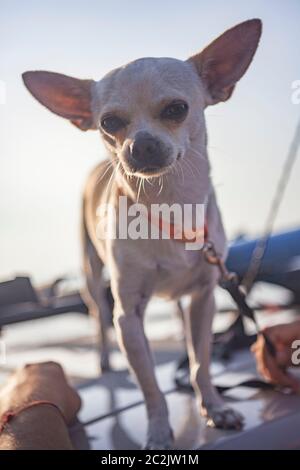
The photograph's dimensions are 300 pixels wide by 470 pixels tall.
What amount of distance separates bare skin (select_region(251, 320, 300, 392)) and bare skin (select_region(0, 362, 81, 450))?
54 centimetres

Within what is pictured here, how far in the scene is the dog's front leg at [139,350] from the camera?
4.89ft

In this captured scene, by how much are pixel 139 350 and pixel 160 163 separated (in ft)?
1.65

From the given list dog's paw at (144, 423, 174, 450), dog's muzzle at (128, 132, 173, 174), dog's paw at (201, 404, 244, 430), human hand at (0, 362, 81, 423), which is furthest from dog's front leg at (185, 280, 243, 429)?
dog's muzzle at (128, 132, 173, 174)

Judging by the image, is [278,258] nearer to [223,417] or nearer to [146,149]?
[223,417]

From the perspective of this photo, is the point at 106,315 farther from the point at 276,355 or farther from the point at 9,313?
the point at 276,355

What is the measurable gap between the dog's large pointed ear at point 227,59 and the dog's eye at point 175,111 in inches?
5.3

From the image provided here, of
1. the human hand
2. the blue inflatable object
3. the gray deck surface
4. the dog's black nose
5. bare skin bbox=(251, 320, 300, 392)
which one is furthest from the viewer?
the blue inflatable object

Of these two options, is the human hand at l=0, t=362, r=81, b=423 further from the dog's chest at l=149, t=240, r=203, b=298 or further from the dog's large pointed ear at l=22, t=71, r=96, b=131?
the dog's large pointed ear at l=22, t=71, r=96, b=131

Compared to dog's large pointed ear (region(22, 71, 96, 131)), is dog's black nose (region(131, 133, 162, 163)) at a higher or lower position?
lower

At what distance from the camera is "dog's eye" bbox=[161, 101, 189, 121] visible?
4.44ft

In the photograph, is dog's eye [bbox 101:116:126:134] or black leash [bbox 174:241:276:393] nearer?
dog's eye [bbox 101:116:126:134]

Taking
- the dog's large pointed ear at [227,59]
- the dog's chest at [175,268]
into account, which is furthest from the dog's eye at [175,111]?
the dog's chest at [175,268]

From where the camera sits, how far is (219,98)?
150 centimetres

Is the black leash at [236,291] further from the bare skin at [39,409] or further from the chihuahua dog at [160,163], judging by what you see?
the bare skin at [39,409]
